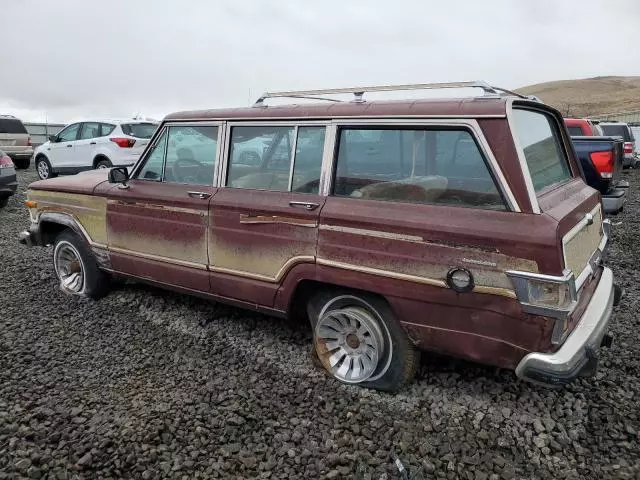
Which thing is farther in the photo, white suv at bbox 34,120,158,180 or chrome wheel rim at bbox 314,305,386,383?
white suv at bbox 34,120,158,180

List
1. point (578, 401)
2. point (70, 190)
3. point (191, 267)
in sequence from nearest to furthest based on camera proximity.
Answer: point (578, 401) → point (191, 267) → point (70, 190)

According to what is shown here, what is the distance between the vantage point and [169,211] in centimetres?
413

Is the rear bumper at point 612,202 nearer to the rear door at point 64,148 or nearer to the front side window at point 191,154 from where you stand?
the front side window at point 191,154

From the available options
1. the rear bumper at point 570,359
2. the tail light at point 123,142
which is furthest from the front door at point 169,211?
the tail light at point 123,142

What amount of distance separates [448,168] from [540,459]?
5.47 ft

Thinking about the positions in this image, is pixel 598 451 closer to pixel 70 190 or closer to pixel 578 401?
pixel 578 401

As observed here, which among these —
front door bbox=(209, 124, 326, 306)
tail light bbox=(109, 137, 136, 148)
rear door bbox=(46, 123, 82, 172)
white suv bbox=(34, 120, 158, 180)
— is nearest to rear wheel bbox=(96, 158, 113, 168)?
white suv bbox=(34, 120, 158, 180)

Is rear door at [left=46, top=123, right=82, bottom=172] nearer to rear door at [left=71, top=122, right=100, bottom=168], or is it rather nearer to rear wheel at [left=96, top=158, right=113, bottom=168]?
rear door at [left=71, top=122, right=100, bottom=168]

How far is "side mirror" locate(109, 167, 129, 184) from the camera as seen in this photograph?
173 inches

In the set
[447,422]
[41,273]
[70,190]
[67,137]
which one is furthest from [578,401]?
[67,137]

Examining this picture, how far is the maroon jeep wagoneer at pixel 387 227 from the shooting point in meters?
2.78

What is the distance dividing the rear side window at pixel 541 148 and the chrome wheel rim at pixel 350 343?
1305 millimetres

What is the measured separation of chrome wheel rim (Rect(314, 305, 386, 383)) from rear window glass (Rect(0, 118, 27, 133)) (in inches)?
661

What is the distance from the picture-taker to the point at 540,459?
280cm
